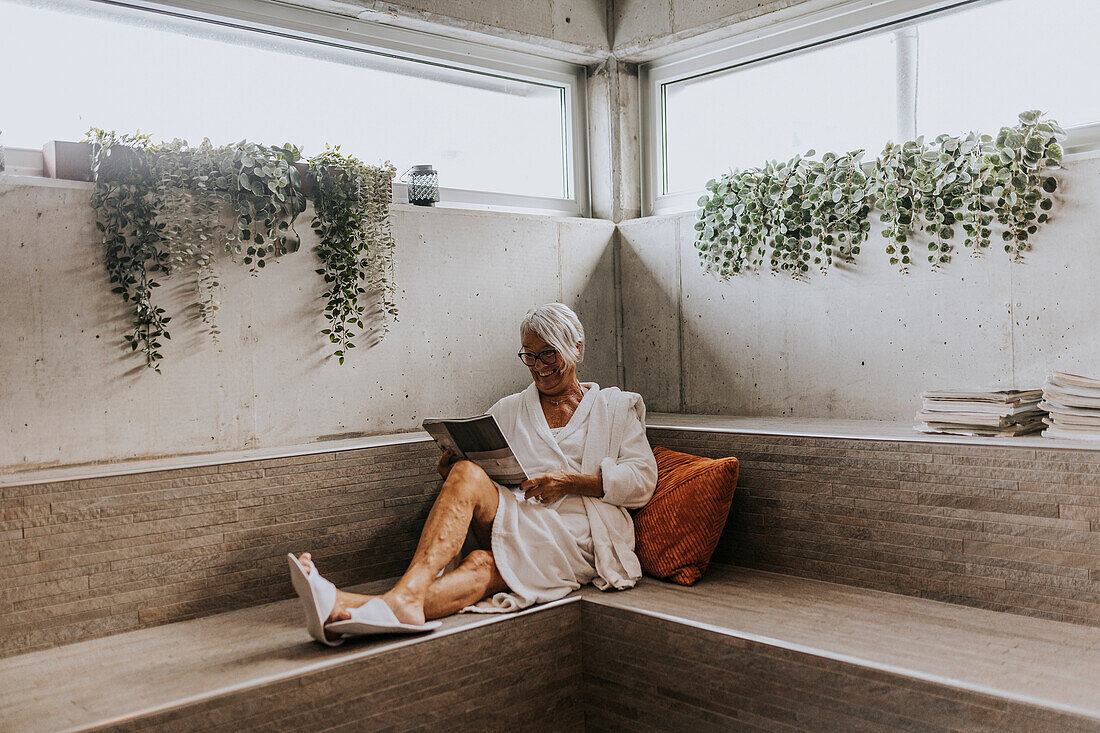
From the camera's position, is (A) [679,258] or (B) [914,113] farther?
(A) [679,258]

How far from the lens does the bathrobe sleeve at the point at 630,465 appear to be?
120 inches

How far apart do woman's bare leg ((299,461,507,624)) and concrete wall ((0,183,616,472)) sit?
85cm

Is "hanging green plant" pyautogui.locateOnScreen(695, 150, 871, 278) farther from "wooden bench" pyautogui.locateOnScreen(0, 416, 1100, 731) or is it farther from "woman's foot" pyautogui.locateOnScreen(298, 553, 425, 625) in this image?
"woman's foot" pyautogui.locateOnScreen(298, 553, 425, 625)

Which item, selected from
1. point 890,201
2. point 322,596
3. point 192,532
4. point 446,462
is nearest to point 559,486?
point 446,462

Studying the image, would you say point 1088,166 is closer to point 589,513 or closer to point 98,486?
point 589,513

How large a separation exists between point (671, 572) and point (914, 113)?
6.52ft

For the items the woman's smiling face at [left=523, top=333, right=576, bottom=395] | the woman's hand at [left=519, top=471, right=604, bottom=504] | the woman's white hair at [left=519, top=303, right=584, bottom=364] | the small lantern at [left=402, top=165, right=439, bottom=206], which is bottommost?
the woman's hand at [left=519, top=471, right=604, bottom=504]

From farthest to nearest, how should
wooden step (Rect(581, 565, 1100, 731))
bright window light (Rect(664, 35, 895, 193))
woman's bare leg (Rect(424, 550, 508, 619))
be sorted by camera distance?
bright window light (Rect(664, 35, 895, 193)), woman's bare leg (Rect(424, 550, 508, 619)), wooden step (Rect(581, 565, 1100, 731))

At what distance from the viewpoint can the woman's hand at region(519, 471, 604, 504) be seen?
2986 millimetres

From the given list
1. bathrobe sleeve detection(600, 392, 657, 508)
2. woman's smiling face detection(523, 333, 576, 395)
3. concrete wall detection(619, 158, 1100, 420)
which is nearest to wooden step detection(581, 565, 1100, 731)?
bathrobe sleeve detection(600, 392, 657, 508)

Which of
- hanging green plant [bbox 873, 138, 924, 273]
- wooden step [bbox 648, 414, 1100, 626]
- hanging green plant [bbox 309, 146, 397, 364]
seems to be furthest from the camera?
hanging green plant [bbox 309, 146, 397, 364]

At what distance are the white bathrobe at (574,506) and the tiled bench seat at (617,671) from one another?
11cm

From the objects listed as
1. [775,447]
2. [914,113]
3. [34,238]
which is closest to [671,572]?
[775,447]

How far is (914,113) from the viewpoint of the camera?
3557 millimetres
